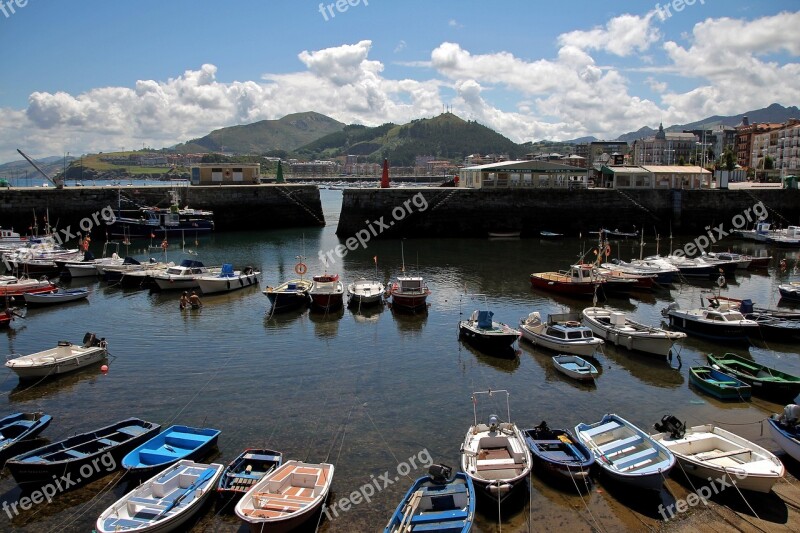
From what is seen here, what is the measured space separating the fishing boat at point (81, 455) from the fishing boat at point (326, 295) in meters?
16.8

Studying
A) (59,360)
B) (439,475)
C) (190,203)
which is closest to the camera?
(439,475)

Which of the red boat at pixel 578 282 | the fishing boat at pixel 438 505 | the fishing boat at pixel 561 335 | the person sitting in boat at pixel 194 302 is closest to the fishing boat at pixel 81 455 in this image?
the fishing boat at pixel 438 505

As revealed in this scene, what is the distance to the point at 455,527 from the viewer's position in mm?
12711

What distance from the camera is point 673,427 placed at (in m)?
16.9

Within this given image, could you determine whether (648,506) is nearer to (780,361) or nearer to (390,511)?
(390,511)

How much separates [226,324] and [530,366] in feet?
54.7

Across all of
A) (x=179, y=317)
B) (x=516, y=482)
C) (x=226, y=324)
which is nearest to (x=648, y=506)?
(x=516, y=482)

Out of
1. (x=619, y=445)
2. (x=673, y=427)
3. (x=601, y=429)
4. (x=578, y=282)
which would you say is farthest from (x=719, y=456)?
(x=578, y=282)

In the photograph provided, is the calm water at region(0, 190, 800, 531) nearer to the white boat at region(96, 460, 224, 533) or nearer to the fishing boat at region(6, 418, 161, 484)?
the fishing boat at region(6, 418, 161, 484)

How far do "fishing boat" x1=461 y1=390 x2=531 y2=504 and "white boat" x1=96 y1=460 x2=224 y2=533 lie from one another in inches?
261

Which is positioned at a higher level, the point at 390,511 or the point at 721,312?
the point at 721,312

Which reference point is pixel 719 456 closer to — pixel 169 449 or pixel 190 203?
pixel 169 449

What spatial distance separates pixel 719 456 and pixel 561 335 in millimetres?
10868

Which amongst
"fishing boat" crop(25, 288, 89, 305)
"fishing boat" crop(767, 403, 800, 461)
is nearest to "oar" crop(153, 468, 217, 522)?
"fishing boat" crop(767, 403, 800, 461)
